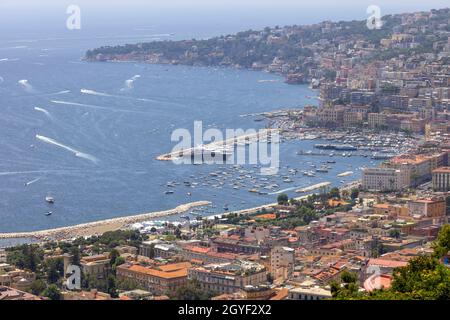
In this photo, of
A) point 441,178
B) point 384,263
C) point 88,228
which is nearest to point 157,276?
point 384,263

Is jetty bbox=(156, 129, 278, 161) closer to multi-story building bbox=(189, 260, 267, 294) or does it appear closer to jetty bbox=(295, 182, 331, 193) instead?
jetty bbox=(295, 182, 331, 193)

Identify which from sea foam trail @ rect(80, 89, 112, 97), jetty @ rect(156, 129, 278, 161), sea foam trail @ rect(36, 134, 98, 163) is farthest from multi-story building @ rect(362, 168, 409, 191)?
sea foam trail @ rect(80, 89, 112, 97)

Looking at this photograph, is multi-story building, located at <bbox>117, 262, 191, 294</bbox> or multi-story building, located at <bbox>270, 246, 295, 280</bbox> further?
multi-story building, located at <bbox>270, 246, 295, 280</bbox>

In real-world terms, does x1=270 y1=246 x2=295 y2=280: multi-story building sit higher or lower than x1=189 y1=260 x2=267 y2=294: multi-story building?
lower

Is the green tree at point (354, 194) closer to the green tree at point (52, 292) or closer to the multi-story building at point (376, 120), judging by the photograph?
the green tree at point (52, 292)

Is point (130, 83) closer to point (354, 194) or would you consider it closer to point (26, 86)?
point (26, 86)

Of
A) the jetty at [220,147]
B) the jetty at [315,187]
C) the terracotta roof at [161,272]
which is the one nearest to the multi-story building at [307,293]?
the terracotta roof at [161,272]

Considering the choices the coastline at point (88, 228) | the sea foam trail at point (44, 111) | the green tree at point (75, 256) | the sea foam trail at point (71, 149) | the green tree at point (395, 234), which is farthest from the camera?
the sea foam trail at point (44, 111)
